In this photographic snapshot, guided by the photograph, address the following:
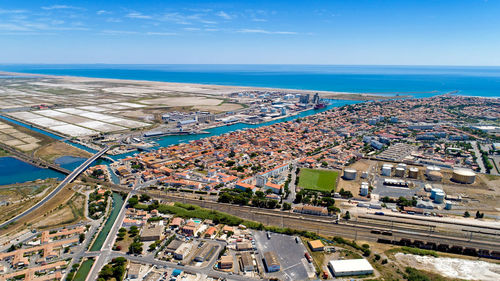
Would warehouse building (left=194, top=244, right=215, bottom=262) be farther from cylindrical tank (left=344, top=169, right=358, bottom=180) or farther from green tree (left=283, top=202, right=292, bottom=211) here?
cylindrical tank (left=344, top=169, right=358, bottom=180)

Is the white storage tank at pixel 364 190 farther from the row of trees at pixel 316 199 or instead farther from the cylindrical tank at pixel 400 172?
the cylindrical tank at pixel 400 172

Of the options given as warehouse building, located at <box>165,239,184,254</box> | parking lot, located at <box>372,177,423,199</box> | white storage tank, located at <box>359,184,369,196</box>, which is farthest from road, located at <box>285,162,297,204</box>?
warehouse building, located at <box>165,239,184,254</box>

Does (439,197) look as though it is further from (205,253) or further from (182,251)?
(182,251)

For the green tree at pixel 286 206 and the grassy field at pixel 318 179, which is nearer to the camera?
the green tree at pixel 286 206

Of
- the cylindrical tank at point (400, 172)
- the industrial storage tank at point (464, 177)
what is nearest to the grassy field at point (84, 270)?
the cylindrical tank at point (400, 172)

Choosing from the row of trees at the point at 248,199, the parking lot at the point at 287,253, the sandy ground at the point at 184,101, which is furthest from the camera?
the sandy ground at the point at 184,101

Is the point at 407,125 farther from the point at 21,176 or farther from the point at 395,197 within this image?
the point at 21,176

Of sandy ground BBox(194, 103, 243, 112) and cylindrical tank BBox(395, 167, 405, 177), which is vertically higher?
sandy ground BBox(194, 103, 243, 112)
